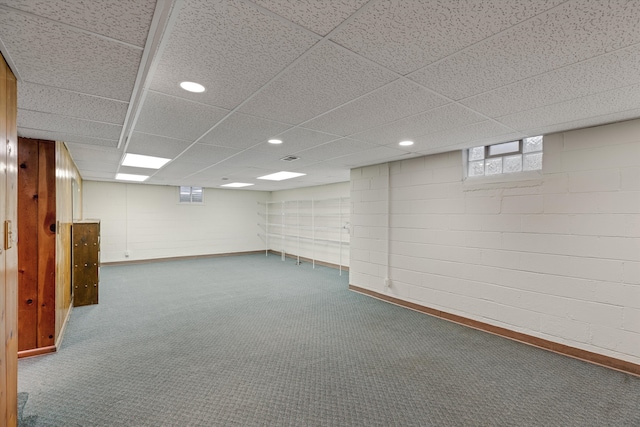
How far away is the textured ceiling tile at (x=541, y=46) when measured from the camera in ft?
3.69

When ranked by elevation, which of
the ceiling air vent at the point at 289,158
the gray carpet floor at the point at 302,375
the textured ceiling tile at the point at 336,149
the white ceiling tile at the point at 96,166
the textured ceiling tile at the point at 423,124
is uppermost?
the textured ceiling tile at the point at 423,124

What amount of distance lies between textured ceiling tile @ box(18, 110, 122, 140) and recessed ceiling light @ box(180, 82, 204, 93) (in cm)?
117

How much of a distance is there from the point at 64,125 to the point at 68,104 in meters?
0.61

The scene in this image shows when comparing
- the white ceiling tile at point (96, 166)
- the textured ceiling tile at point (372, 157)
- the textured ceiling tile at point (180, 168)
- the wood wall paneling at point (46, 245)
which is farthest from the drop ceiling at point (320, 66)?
the white ceiling tile at point (96, 166)

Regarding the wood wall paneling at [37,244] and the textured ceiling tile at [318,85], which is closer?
the textured ceiling tile at [318,85]

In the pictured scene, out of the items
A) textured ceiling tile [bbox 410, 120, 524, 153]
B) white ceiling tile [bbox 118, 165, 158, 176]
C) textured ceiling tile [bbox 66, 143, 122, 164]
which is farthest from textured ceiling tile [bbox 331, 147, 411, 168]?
white ceiling tile [bbox 118, 165, 158, 176]

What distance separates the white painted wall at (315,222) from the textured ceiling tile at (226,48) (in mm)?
4850

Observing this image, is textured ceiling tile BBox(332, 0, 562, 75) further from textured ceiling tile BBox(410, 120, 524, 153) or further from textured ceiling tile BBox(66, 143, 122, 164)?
textured ceiling tile BBox(66, 143, 122, 164)

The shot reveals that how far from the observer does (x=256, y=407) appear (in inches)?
77.1

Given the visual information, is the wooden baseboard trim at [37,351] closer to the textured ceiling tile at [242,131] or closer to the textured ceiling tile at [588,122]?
the textured ceiling tile at [242,131]

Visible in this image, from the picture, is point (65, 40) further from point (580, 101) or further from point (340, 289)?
point (340, 289)

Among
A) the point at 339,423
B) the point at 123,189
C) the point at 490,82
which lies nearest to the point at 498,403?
the point at 339,423

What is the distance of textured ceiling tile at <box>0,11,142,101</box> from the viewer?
114 centimetres

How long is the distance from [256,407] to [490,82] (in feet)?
8.55
